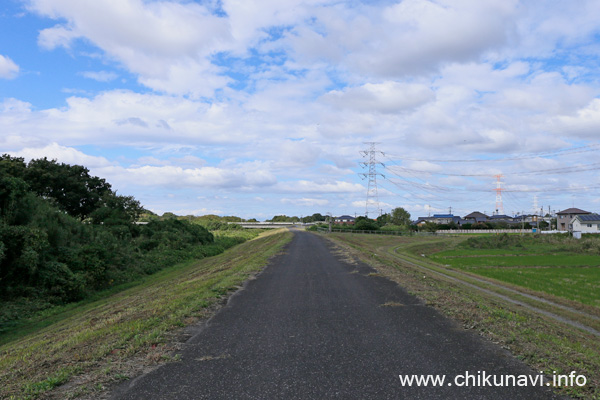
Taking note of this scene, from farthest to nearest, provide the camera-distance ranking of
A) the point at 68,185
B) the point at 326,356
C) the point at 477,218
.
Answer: the point at 477,218 < the point at 68,185 < the point at 326,356

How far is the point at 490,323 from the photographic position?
8656 mm

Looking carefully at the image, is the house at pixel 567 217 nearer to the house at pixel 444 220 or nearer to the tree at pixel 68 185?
the house at pixel 444 220

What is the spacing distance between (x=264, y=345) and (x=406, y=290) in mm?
7363

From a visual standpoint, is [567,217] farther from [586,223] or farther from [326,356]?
[326,356]

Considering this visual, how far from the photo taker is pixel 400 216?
139 metres

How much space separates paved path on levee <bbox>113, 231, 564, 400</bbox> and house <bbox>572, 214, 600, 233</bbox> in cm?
11638

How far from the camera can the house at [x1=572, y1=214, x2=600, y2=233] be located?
101m

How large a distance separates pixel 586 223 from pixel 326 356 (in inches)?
4867

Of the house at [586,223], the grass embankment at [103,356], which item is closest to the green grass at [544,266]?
the grass embankment at [103,356]

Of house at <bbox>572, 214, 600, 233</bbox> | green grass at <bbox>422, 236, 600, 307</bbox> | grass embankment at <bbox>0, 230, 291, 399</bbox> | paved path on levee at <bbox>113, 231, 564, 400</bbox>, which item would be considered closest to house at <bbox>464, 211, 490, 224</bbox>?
house at <bbox>572, 214, 600, 233</bbox>

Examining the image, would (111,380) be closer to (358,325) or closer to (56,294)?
(358,325)

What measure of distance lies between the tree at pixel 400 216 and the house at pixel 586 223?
163 ft

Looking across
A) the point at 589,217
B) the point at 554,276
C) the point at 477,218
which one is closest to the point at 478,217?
the point at 477,218

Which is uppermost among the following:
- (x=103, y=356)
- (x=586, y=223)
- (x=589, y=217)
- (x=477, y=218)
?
(x=477, y=218)
